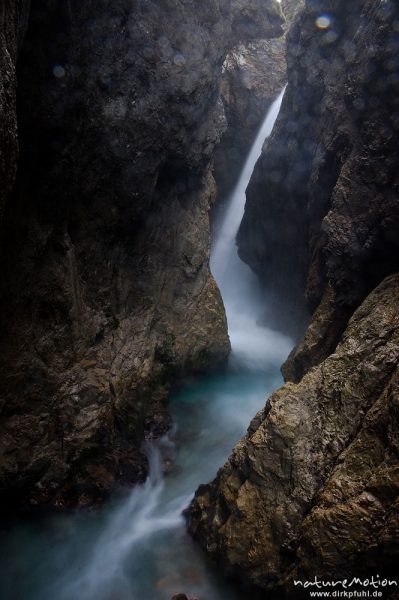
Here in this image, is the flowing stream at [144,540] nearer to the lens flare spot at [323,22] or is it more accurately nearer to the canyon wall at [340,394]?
the canyon wall at [340,394]

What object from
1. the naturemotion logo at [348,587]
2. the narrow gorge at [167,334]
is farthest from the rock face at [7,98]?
the naturemotion logo at [348,587]

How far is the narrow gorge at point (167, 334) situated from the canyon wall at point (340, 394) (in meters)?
0.04

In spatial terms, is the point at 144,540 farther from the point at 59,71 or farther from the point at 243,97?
the point at 243,97

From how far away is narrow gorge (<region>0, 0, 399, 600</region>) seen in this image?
712 centimetres

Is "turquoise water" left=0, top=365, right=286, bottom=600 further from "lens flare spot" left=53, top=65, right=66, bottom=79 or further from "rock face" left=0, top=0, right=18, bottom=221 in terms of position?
"lens flare spot" left=53, top=65, right=66, bottom=79

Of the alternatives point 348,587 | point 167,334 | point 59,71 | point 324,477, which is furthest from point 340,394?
point 59,71

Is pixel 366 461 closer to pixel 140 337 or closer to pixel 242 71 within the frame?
pixel 140 337

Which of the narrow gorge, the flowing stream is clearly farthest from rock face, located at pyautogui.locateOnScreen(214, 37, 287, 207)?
the flowing stream

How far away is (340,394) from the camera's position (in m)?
7.88

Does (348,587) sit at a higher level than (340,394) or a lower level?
lower

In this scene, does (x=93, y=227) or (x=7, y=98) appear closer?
(x=7, y=98)

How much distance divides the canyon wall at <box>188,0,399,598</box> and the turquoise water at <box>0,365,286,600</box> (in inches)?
25.4

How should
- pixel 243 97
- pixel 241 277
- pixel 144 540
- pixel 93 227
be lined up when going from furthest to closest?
pixel 241 277 < pixel 243 97 < pixel 93 227 < pixel 144 540

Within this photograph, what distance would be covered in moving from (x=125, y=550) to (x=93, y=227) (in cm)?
804
